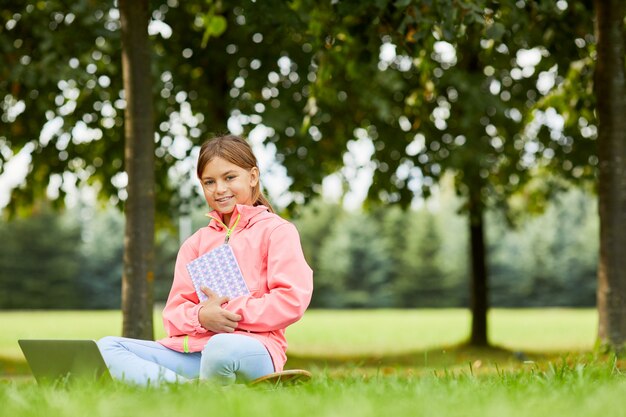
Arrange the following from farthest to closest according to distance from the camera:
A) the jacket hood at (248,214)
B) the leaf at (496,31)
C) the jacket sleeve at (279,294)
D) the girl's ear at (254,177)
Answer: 1. the leaf at (496,31)
2. the girl's ear at (254,177)
3. the jacket hood at (248,214)
4. the jacket sleeve at (279,294)

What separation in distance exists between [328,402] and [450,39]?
3.92 m

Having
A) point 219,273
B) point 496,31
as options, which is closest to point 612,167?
point 496,31

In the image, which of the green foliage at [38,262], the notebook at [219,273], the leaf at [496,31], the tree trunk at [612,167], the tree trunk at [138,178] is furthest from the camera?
the green foliage at [38,262]

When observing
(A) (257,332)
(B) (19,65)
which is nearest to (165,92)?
(B) (19,65)

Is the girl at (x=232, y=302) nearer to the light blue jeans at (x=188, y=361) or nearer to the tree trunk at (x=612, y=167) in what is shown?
the light blue jeans at (x=188, y=361)

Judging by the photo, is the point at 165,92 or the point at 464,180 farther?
the point at 464,180

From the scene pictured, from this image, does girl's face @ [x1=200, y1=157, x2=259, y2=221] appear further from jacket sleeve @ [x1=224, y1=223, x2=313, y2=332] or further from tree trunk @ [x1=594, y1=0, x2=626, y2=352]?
tree trunk @ [x1=594, y1=0, x2=626, y2=352]

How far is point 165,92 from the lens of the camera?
1194 cm

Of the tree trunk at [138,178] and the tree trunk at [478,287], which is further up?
the tree trunk at [138,178]

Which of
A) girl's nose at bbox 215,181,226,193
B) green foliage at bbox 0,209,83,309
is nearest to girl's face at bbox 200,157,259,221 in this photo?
girl's nose at bbox 215,181,226,193

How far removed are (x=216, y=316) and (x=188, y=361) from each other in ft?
1.17

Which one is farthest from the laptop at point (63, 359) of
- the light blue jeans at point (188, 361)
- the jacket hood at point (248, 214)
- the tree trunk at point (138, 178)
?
the tree trunk at point (138, 178)

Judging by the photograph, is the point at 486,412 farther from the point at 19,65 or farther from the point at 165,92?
the point at 165,92

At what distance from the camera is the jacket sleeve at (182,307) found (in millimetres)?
4371
